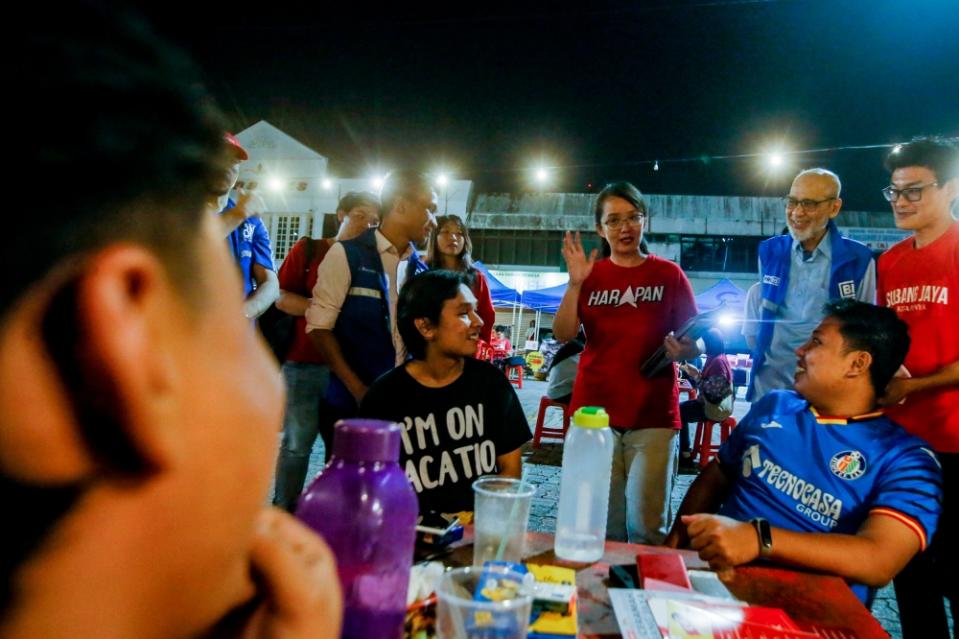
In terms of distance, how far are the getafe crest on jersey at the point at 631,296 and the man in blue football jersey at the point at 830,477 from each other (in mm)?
884

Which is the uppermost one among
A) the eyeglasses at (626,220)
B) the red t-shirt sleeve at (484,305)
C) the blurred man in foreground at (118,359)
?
the eyeglasses at (626,220)

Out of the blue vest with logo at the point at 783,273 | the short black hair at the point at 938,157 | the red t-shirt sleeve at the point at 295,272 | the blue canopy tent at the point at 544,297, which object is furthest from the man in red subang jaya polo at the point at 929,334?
the blue canopy tent at the point at 544,297

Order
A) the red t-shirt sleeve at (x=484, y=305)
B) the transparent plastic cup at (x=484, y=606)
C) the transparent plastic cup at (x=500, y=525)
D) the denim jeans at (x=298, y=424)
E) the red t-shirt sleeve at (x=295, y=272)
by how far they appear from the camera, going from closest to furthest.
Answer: the transparent plastic cup at (x=484, y=606) → the transparent plastic cup at (x=500, y=525) → the denim jeans at (x=298, y=424) → the red t-shirt sleeve at (x=295, y=272) → the red t-shirt sleeve at (x=484, y=305)

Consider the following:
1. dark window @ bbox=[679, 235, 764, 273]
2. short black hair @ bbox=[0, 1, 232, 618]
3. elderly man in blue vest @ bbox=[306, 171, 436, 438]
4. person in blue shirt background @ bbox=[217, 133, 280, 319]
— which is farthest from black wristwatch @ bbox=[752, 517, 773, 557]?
dark window @ bbox=[679, 235, 764, 273]

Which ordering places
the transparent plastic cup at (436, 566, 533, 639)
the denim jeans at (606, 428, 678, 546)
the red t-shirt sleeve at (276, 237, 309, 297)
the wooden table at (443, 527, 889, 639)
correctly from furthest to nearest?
the red t-shirt sleeve at (276, 237, 309, 297)
the denim jeans at (606, 428, 678, 546)
the wooden table at (443, 527, 889, 639)
the transparent plastic cup at (436, 566, 533, 639)

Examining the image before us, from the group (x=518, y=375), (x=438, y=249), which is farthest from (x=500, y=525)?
(x=518, y=375)

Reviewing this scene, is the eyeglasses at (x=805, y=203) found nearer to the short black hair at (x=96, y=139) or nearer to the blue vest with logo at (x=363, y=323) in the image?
the blue vest with logo at (x=363, y=323)

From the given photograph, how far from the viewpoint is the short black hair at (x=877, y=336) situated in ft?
6.80

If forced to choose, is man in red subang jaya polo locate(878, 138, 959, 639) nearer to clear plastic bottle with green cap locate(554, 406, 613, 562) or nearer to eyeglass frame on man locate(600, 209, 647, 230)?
eyeglass frame on man locate(600, 209, 647, 230)

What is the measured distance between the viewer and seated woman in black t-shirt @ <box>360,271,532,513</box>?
2.10m

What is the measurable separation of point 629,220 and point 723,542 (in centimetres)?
204

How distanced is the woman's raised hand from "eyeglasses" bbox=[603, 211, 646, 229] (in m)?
0.19

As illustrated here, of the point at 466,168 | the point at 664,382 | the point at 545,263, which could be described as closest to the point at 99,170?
the point at 664,382

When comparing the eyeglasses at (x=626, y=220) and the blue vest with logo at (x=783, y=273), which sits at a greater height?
the eyeglasses at (x=626, y=220)
